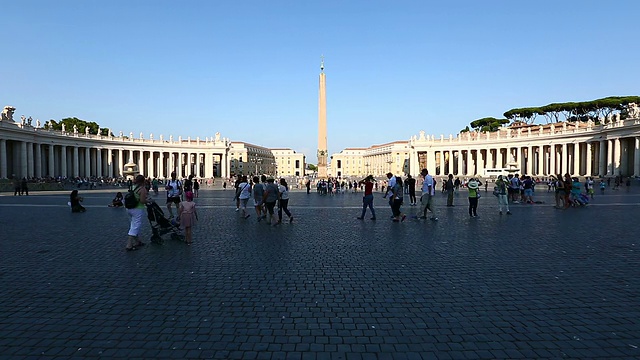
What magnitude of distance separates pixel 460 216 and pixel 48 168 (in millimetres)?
66086

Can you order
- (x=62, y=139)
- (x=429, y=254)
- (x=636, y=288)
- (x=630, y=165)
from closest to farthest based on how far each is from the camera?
(x=636, y=288) → (x=429, y=254) → (x=630, y=165) → (x=62, y=139)

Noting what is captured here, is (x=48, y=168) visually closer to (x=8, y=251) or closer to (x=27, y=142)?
(x=27, y=142)

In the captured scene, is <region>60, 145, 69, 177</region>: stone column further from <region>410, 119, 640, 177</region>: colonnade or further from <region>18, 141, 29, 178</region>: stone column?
<region>410, 119, 640, 177</region>: colonnade

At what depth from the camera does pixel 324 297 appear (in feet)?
16.8

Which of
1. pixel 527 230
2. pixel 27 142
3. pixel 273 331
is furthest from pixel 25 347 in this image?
pixel 27 142

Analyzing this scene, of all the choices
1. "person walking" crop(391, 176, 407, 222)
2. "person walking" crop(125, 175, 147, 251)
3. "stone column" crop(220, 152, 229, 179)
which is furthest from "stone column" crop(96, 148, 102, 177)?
"person walking" crop(125, 175, 147, 251)

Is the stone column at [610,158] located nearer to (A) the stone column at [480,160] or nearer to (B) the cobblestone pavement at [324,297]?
(A) the stone column at [480,160]

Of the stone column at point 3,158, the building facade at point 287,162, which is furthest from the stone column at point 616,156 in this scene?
the building facade at point 287,162

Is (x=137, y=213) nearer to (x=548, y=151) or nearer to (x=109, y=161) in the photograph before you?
(x=109, y=161)

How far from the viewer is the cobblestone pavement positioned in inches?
147

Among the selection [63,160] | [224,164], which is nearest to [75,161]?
[63,160]

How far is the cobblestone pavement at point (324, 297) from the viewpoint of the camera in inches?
147

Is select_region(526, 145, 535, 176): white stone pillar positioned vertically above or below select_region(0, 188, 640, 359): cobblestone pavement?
above

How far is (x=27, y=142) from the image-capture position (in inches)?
2115
